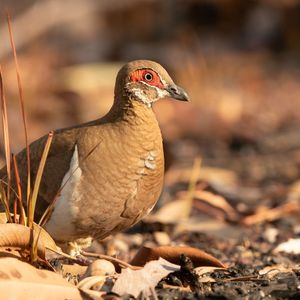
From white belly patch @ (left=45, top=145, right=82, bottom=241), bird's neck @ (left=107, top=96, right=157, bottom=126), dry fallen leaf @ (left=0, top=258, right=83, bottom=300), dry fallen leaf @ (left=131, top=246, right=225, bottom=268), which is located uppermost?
bird's neck @ (left=107, top=96, right=157, bottom=126)

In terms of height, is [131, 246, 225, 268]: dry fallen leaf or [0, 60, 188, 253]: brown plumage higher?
[0, 60, 188, 253]: brown plumage

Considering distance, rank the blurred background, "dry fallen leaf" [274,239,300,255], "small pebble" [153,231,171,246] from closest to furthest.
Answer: "dry fallen leaf" [274,239,300,255] → "small pebble" [153,231,171,246] → the blurred background

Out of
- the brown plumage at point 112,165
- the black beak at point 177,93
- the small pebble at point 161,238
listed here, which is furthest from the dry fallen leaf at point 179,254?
the small pebble at point 161,238

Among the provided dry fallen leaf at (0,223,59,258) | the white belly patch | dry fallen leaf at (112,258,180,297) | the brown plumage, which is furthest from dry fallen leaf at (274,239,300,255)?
dry fallen leaf at (0,223,59,258)

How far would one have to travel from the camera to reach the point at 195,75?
12750mm

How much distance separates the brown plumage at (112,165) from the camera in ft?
16.7

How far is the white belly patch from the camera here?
508cm

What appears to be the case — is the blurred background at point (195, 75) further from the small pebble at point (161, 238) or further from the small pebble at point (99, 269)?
the small pebble at point (99, 269)

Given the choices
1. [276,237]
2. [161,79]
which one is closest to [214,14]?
[276,237]

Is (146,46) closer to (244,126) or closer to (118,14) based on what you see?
(118,14)

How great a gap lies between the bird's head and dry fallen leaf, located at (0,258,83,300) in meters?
1.58

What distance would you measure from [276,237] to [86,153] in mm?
2039

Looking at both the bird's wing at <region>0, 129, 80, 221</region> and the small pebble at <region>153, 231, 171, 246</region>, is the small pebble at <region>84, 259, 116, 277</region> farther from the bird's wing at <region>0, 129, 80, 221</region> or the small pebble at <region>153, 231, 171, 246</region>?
the small pebble at <region>153, 231, 171, 246</region>

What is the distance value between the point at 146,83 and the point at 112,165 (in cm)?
51
